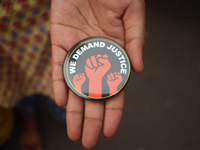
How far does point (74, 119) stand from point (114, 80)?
0.41 m

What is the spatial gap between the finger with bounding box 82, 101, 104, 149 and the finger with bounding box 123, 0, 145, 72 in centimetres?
42

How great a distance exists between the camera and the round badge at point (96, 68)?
147cm

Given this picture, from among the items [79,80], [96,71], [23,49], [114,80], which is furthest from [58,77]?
[23,49]

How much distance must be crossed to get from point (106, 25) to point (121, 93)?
589mm

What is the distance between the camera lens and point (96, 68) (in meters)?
1.51

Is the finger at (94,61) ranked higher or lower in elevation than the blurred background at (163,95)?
higher

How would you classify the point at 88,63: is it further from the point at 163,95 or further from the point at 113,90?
the point at 163,95

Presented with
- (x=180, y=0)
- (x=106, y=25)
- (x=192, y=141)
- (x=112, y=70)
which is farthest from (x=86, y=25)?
(x=180, y=0)

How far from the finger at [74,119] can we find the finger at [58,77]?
0.23ft

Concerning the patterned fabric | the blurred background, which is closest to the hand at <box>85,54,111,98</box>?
the patterned fabric

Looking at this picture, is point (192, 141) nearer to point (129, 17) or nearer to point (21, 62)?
point (129, 17)

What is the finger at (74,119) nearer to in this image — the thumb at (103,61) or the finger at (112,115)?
the finger at (112,115)

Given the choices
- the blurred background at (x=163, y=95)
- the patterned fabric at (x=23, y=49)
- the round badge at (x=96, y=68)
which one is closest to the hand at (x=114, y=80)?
the round badge at (x=96, y=68)

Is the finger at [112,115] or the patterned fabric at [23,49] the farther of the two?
the patterned fabric at [23,49]
